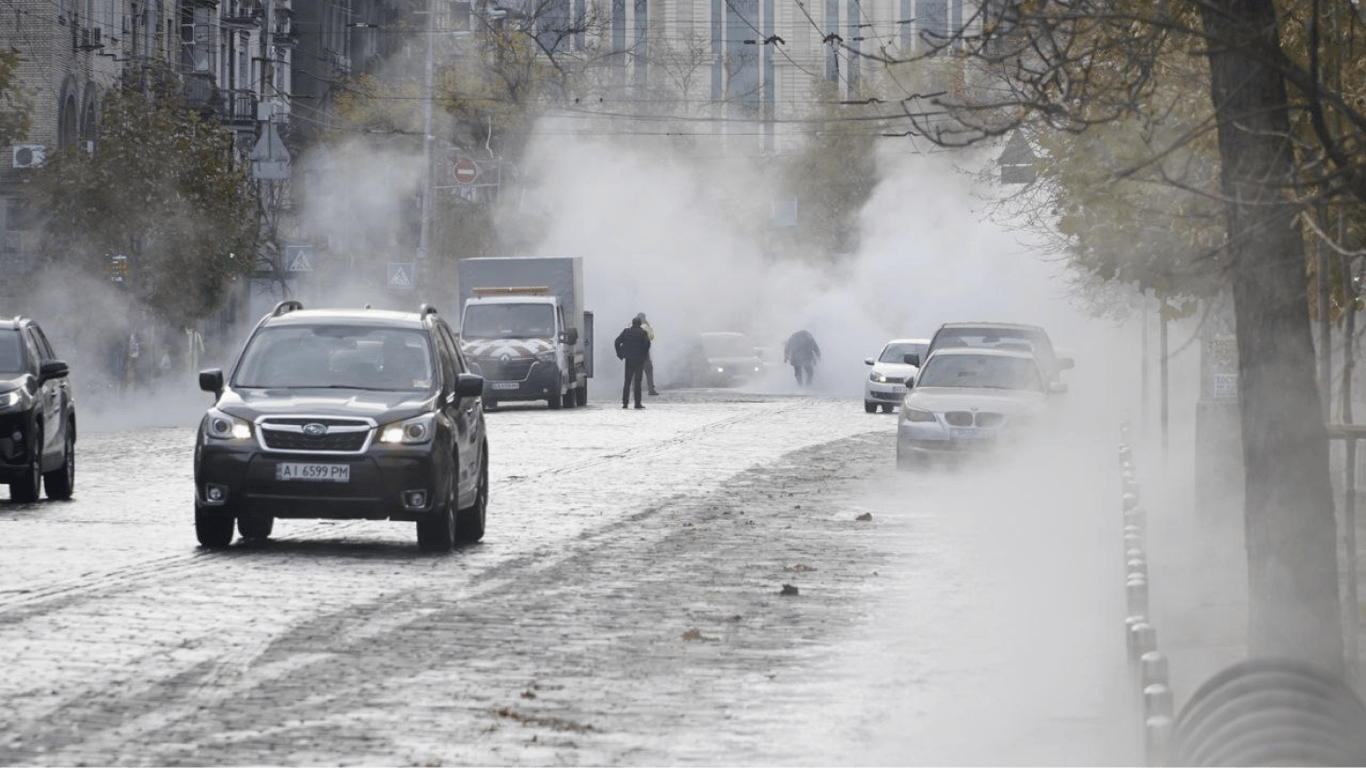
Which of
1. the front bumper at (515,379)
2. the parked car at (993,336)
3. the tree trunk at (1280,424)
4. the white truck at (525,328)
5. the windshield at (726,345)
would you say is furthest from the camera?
the windshield at (726,345)

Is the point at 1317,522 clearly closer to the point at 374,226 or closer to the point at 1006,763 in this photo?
the point at 1006,763

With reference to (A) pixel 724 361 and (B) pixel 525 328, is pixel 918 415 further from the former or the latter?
(A) pixel 724 361

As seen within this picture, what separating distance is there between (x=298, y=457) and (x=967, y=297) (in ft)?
189

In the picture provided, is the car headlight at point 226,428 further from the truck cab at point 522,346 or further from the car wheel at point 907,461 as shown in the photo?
the truck cab at point 522,346

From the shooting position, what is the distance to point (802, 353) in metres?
70.8

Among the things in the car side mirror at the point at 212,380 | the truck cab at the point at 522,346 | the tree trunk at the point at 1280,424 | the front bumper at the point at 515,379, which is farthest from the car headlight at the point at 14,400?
the front bumper at the point at 515,379

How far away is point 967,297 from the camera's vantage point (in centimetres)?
7331

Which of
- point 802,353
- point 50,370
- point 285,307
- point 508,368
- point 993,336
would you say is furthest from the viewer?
point 802,353

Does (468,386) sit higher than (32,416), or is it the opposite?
(468,386)

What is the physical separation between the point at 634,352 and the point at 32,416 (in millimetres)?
27563

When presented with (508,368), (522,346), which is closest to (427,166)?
(522,346)

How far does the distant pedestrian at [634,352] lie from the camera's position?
48.4 m

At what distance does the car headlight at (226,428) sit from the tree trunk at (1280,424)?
9273 mm

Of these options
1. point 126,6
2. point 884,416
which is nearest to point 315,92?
point 126,6
